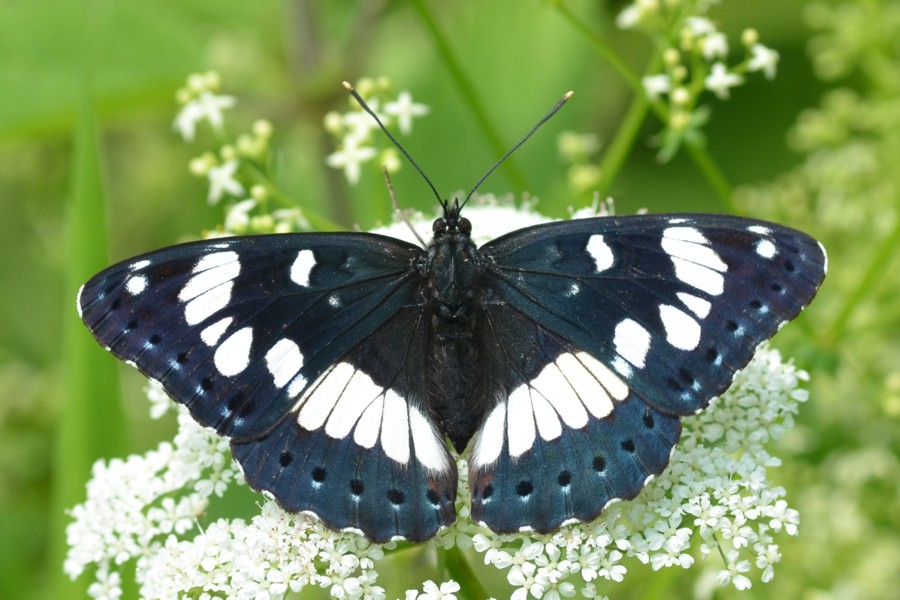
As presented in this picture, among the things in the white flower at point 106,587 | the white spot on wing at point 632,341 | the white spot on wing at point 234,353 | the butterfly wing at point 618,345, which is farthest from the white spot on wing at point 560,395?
the white flower at point 106,587

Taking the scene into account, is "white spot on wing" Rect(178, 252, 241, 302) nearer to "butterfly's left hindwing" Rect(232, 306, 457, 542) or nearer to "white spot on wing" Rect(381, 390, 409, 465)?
"butterfly's left hindwing" Rect(232, 306, 457, 542)

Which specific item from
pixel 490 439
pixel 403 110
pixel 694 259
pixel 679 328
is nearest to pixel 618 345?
pixel 679 328

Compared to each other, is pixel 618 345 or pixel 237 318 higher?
pixel 237 318

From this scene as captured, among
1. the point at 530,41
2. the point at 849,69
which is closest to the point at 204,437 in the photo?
the point at 530,41

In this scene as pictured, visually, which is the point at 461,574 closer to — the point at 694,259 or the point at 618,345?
the point at 618,345

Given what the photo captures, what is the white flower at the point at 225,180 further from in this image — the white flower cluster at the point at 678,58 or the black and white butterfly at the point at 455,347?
the white flower cluster at the point at 678,58
